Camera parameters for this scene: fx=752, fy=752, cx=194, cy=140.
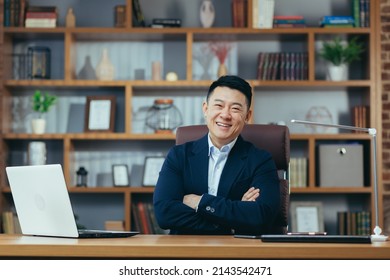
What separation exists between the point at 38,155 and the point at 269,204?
276cm

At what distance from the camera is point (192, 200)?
2.99m

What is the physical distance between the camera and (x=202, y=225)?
9.48ft

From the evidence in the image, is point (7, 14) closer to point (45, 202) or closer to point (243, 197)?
point (243, 197)

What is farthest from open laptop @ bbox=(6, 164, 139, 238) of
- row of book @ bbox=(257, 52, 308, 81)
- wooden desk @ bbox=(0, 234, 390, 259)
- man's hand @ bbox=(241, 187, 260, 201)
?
row of book @ bbox=(257, 52, 308, 81)

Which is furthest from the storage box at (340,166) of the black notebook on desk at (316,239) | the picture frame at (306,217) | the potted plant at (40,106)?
the black notebook on desk at (316,239)

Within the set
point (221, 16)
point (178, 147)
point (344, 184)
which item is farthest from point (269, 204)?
point (221, 16)

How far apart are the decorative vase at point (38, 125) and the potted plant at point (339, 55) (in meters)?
2.04

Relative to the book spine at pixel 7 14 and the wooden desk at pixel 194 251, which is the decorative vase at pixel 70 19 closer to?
the book spine at pixel 7 14

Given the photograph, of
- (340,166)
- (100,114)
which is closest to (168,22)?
(100,114)

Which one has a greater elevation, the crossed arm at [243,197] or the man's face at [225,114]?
the man's face at [225,114]

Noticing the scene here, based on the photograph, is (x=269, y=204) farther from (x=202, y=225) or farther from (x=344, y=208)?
(x=344, y=208)

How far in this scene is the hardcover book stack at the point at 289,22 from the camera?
5336 millimetres

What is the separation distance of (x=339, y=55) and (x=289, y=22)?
Result: 1.40 ft

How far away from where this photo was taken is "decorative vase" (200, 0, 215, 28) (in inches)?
212
